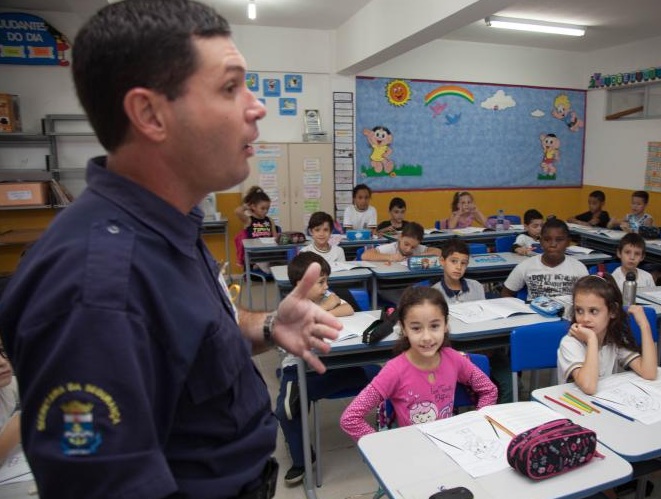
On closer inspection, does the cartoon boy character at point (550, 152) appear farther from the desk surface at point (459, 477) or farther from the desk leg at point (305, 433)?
the desk surface at point (459, 477)

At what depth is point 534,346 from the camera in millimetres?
2232

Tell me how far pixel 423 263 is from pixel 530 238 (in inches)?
62.5

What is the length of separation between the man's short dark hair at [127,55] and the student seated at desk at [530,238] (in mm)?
4126

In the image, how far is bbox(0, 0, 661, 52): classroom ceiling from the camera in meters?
5.28

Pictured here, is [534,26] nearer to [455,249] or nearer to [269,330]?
[455,249]

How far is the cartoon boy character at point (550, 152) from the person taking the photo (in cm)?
790

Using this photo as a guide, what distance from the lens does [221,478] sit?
2.39 feet

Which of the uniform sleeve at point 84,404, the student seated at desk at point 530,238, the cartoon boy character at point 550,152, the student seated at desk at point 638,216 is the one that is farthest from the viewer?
the cartoon boy character at point 550,152

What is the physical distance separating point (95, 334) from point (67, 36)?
6.23 m

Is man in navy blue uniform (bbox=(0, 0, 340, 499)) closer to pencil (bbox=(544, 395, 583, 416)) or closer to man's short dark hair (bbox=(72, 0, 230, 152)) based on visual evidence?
man's short dark hair (bbox=(72, 0, 230, 152))

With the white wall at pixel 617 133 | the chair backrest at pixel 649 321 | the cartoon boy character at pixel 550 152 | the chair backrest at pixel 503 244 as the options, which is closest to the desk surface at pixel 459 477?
the chair backrest at pixel 649 321

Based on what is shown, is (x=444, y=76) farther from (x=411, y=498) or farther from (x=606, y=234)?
(x=411, y=498)

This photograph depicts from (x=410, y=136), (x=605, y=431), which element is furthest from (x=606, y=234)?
(x=605, y=431)

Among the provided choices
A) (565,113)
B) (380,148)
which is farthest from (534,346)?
(565,113)
